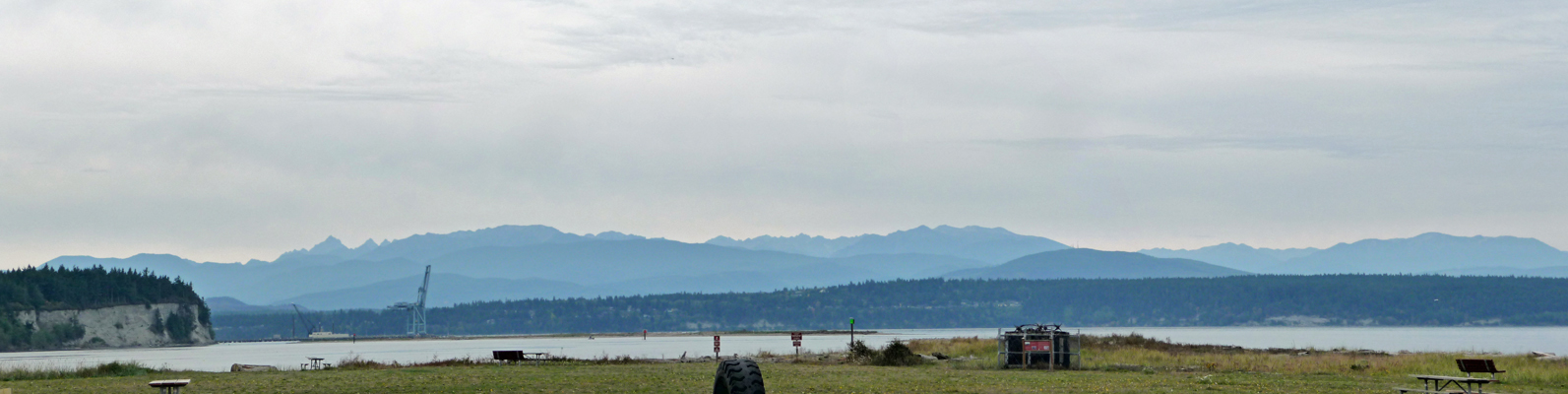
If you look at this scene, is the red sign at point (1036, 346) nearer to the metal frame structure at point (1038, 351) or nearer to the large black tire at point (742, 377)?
the metal frame structure at point (1038, 351)

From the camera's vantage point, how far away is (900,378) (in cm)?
4206

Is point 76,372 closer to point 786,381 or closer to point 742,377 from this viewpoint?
point 786,381

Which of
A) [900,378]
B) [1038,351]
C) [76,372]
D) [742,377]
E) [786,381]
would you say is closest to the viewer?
[742,377]

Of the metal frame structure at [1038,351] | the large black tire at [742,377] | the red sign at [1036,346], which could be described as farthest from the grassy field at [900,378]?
the large black tire at [742,377]

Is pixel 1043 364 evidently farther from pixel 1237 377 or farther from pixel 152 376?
pixel 152 376

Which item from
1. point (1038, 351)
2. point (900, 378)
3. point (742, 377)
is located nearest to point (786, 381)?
point (900, 378)

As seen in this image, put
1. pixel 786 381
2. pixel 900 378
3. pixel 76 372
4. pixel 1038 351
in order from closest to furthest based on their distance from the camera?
pixel 786 381 < pixel 900 378 < pixel 76 372 < pixel 1038 351

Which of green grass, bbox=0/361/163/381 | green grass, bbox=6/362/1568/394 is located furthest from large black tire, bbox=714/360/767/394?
green grass, bbox=0/361/163/381

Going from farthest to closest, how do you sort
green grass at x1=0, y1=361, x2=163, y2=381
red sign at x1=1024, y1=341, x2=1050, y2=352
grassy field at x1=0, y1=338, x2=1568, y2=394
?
red sign at x1=1024, y1=341, x2=1050, y2=352 < green grass at x1=0, y1=361, x2=163, y2=381 < grassy field at x1=0, y1=338, x2=1568, y2=394

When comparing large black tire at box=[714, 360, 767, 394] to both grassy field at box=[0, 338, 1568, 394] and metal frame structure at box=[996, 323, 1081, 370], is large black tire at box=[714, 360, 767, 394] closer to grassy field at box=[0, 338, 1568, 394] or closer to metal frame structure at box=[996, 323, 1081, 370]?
grassy field at box=[0, 338, 1568, 394]

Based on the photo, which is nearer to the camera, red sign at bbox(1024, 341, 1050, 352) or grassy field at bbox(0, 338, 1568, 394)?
grassy field at bbox(0, 338, 1568, 394)

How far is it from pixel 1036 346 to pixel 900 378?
1139cm

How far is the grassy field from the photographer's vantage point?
123 feet

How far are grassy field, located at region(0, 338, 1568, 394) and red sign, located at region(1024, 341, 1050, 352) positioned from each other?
1700 mm
